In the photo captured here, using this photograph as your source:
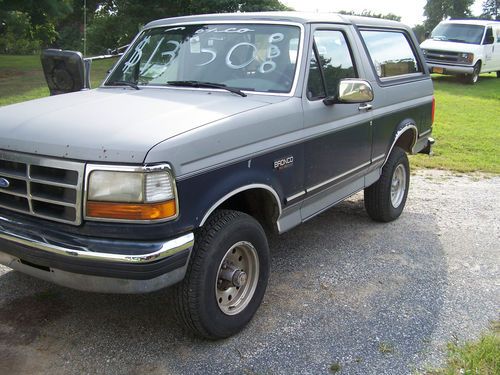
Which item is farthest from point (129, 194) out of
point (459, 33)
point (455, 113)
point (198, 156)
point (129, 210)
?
point (459, 33)

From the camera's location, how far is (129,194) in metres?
2.79

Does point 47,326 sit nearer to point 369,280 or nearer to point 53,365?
point 53,365

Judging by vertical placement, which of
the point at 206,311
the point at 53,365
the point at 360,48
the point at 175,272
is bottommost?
the point at 53,365

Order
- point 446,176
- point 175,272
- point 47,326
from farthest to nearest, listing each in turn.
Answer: point 446,176 < point 47,326 < point 175,272

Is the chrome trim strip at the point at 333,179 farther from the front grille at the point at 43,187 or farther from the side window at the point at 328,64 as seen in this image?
the front grille at the point at 43,187

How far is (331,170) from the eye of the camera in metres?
4.27

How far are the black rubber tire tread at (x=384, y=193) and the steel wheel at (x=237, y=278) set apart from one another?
2271mm

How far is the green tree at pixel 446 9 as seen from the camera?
56.2 meters

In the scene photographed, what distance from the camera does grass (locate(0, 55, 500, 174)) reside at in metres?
8.41

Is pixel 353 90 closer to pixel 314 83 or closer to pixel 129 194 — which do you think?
pixel 314 83

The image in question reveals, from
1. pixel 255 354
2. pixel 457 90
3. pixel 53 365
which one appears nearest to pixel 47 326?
pixel 53 365

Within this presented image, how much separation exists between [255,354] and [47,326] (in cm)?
137

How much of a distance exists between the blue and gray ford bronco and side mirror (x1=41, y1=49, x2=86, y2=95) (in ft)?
0.32

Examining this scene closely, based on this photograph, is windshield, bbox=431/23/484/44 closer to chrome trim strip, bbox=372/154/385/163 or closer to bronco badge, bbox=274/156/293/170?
chrome trim strip, bbox=372/154/385/163
